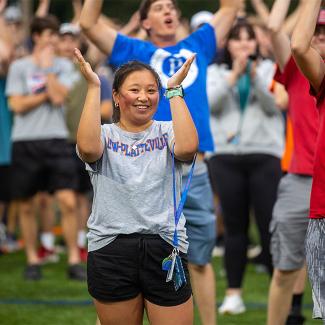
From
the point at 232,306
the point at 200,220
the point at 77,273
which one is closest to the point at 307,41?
the point at 200,220

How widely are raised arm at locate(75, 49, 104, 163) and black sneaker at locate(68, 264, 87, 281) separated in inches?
200

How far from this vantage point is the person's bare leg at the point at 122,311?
16.6 ft

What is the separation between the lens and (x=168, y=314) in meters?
5.01

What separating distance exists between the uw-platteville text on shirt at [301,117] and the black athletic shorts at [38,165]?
397 centimetres

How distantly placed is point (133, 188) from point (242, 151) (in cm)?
342

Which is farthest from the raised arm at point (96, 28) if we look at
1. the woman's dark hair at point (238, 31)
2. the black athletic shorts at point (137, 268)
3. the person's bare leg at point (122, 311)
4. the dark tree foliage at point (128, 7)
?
the dark tree foliage at point (128, 7)

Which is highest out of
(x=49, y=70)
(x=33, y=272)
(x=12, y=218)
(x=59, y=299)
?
(x=49, y=70)

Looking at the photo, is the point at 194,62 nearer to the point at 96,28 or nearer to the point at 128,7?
the point at 96,28

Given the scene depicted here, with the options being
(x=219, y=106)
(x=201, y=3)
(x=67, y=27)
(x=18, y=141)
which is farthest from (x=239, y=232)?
(x=201, y=3)

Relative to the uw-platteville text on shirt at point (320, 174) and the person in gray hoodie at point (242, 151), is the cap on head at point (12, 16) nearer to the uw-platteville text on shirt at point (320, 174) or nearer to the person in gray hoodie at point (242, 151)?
the person in gray hoodie at point (242, 151)

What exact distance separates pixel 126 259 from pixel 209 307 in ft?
6.70

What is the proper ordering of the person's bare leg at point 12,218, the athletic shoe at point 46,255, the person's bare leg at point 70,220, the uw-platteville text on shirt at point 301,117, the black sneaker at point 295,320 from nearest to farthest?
the uw-platteville text on shirt at point 301,117
the black sneaker at point 295,320
the person's bare leg at point 70,220
the athletic shoe at point 46,255
the person's bare leg at point 12,218

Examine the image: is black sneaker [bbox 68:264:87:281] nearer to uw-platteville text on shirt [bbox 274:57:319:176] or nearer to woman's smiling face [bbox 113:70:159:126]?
uw-platteville text on shirt [bbox 274:57:319:176]

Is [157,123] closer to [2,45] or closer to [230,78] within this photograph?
[230,78]
